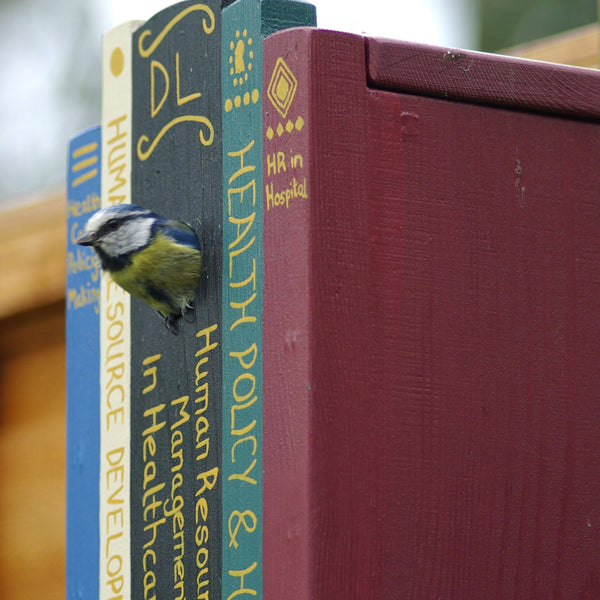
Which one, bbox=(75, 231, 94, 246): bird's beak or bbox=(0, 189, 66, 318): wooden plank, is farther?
bbox=(0, 189, 66, 318): wooden plank

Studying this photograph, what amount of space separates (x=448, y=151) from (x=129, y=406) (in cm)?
55

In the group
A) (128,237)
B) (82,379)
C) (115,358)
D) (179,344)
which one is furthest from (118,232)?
(82,379)

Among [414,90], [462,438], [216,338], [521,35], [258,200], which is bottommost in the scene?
[462,438]

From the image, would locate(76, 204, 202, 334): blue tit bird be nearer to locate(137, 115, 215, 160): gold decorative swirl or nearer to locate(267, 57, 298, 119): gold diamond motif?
locate(137, 115, 215, 160): gold decorative swirl

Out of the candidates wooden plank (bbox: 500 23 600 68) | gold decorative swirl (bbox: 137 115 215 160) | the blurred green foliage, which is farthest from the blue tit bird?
the blurred green foliage

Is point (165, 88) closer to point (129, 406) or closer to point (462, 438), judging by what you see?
point (129, 406)

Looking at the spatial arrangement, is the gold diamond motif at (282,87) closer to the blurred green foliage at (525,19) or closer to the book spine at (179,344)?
the book spine at (179,344)

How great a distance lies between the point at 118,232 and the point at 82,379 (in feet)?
1.21

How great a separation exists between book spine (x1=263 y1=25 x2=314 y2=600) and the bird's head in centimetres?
20

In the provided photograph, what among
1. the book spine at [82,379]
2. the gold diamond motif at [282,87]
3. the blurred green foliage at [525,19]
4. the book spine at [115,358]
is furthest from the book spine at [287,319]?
the blurred green foliage at [525,19]

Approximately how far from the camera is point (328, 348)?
4.97 feet

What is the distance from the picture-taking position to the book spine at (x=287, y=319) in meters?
1.50

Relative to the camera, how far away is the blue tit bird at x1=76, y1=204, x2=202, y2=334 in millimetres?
1729

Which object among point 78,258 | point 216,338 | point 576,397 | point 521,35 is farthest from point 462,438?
point 521,35
